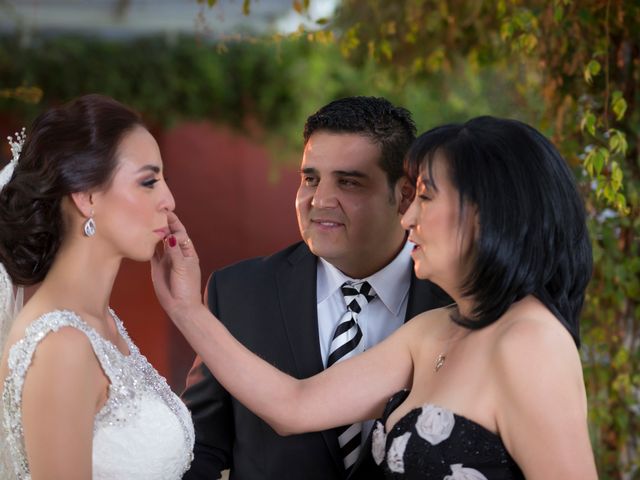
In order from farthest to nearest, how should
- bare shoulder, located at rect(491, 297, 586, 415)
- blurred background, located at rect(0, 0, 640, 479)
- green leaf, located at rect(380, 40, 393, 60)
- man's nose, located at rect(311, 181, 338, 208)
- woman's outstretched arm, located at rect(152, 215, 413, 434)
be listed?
green leaf, located at rect(380, 40, 393, 60), blurred background, located at rect(0, 0, 640, 479), man's nose, located at rect(311, 181, 338, 208), woman's outstretched arm, located at rect(152, 215, 413, 434), bare shoulder, located at rect(491, 297, 586, 415)

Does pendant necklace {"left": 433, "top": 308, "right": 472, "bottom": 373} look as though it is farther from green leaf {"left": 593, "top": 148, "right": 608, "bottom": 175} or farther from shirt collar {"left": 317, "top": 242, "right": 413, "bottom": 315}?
green leaf {"left": 593, "top": 148, "right": 608, "bottom": 175}

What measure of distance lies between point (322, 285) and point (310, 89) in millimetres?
5044

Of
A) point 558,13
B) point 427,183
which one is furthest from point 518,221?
point 558,13

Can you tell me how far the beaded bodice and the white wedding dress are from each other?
501 millimetres

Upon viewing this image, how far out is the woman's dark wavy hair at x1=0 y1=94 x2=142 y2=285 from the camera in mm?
2123

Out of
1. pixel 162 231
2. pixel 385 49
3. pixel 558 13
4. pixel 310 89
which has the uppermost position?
pixel 558 13

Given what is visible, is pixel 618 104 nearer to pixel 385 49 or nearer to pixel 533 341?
pixel 385 49

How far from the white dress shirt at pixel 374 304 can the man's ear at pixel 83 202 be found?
0.86m

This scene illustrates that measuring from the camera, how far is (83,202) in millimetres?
2148

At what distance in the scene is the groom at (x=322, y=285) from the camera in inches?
107

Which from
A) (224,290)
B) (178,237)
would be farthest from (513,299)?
(224,290)

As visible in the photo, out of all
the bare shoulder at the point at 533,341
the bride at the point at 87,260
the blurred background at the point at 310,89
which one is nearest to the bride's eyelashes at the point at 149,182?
the bride at the point at 87,260

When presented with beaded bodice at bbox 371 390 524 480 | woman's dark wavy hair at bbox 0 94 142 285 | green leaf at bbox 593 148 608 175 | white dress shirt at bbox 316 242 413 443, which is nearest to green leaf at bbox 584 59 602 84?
green leaf at bbox 593 148 608 175

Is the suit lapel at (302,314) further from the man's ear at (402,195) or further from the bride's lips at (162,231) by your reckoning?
the bride's lips at (162,231)
